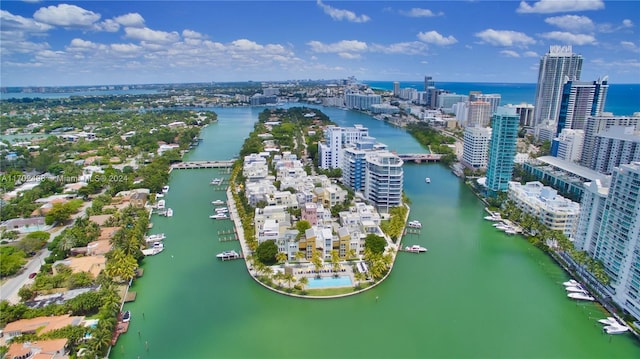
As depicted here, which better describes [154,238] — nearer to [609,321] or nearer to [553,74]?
[609,321]

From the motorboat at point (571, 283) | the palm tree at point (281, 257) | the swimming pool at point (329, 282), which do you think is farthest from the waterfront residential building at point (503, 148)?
the palm tree at point (281, 257)

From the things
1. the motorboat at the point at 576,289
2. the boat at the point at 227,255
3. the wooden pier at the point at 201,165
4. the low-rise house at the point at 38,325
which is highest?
the low-rise house at the point at 38,325

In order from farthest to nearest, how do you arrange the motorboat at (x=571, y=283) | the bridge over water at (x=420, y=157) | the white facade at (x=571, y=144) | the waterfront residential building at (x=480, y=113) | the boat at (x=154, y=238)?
the waterfront residential building at (x=480, y=113) → the bridge over water at (x=420, y=157) → the white facade at (x=571, y=144) → the boat at (x=154, y=238) → the motorboat at (x=571, y=283)

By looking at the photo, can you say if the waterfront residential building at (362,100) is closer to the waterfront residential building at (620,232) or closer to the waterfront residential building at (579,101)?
the waterfront residential building at (579,101)

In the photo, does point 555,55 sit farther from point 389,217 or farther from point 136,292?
point 136,292

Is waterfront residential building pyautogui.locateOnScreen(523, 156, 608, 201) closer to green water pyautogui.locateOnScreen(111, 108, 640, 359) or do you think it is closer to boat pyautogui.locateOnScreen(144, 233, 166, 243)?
Result: green water pyautogui.locateOnScreen(111, 108, 640, 359)

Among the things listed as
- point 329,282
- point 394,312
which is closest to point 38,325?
point 329,282
